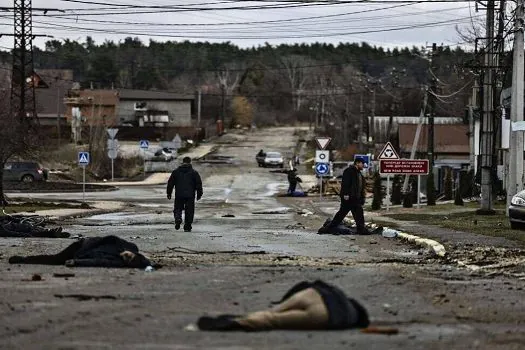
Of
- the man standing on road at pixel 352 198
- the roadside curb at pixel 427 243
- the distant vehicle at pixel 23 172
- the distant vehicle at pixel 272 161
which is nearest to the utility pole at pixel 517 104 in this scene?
the man standing on road at pixel 352 198

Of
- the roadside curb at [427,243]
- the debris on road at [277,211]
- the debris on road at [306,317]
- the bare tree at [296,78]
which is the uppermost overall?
the bare tree at [296,78]

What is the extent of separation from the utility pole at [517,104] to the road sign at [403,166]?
28.5ft

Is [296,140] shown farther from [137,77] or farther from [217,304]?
[217,304]

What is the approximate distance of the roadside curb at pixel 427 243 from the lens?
17.9 meters

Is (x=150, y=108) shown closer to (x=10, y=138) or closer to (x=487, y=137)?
(x=10, y=138)

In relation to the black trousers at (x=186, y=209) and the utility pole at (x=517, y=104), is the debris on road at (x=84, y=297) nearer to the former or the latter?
the black trousers at (x=186, y=209)

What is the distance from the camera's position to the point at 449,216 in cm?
3186

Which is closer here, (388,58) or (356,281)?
(356,281)

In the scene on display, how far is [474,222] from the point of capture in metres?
27.1

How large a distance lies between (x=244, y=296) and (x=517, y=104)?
20.2m

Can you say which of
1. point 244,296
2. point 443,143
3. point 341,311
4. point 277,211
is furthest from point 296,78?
point 341,311

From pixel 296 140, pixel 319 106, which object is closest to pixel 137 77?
pixel 319 106

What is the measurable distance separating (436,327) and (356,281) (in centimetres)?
335

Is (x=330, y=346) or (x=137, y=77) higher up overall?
(x=137, y=77)
